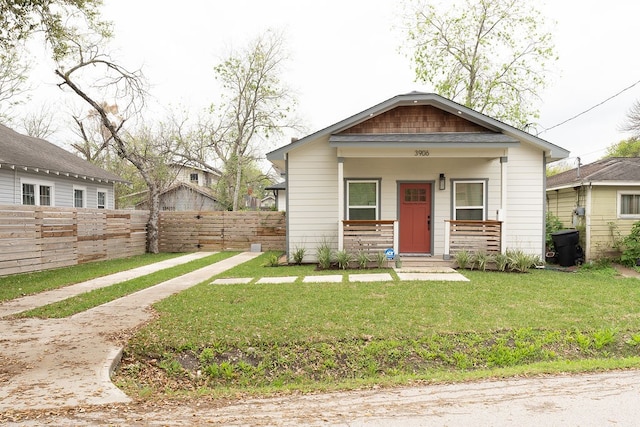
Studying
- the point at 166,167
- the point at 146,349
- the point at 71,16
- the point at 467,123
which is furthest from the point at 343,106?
the point at 146,349

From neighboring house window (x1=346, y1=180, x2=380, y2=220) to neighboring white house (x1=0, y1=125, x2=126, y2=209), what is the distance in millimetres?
11000

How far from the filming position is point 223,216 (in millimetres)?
17453

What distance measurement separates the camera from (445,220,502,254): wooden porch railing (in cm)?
1108

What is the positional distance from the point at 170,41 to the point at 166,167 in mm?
11702

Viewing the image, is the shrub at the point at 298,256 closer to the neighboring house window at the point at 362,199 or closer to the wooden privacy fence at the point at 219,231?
the neighboring house window at the point at 362,199

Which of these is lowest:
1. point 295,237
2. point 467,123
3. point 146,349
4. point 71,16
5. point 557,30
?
point 146,349

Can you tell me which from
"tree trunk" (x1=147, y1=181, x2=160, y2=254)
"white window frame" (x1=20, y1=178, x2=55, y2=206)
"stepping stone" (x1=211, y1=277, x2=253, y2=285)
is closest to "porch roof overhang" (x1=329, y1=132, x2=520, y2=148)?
"stepping stone" (x1=211, y1=277, x2=253, y2=285)

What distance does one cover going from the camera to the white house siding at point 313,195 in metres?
11.8

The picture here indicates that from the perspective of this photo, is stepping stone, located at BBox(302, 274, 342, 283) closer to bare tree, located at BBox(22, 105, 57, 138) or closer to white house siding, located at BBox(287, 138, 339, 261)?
white house siding, located at BBox(287, 138, 339, 261)

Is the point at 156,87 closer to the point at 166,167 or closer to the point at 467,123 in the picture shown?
the point at 467,123

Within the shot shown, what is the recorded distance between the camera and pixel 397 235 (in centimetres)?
1105

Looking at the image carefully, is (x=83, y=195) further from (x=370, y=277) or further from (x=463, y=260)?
(x=463, y=260)

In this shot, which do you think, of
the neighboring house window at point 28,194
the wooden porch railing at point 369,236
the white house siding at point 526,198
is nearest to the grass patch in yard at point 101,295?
the wooden porch railing at point 369,236

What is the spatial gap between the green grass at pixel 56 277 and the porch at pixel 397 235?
6.39 meters
